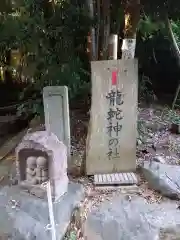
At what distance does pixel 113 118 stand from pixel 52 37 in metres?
2.03

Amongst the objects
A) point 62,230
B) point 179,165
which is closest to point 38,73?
point 179,165

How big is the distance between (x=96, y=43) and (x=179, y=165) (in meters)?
2.15

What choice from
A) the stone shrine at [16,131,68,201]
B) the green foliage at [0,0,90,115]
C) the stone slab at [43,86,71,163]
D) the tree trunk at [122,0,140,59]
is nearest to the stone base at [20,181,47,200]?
the stone shrine at [16,131,68,201]

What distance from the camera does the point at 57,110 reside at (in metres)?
3.27

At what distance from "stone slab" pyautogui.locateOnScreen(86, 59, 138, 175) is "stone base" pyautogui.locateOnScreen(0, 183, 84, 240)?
0.45 m

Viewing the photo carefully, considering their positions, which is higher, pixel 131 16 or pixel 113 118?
pixel 131 16

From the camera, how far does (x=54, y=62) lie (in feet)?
15.2

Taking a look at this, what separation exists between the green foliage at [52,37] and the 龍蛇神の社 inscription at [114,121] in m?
1.62

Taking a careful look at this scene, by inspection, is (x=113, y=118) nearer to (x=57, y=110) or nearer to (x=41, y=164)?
(x=57, y=110)

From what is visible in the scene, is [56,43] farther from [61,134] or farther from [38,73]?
[61,134]

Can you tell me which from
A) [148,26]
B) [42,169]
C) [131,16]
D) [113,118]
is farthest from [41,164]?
[148,26]

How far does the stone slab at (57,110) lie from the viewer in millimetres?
3214

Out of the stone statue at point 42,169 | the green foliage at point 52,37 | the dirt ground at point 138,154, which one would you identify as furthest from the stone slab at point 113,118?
the green foliage at point 52,37

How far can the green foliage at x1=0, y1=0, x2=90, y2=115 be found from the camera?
14.5 feet
